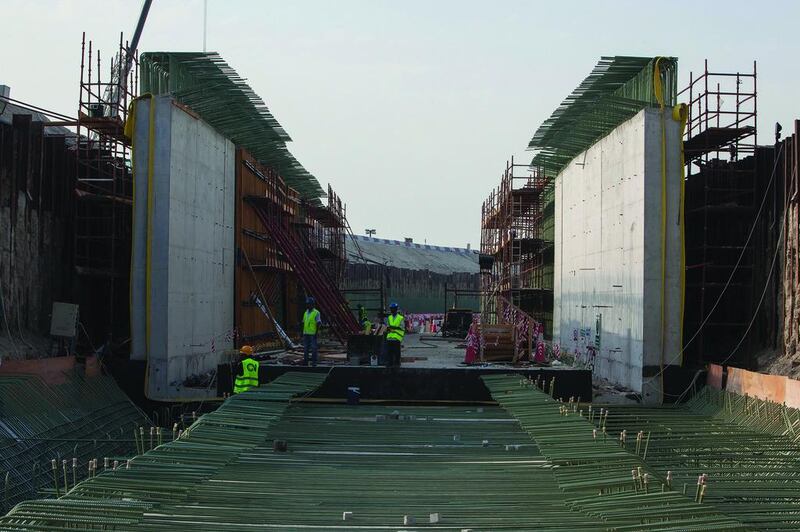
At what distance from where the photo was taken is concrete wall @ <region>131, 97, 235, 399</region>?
17438 millimetres

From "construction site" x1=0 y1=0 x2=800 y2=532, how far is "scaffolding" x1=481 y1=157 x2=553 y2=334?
17.6 feet

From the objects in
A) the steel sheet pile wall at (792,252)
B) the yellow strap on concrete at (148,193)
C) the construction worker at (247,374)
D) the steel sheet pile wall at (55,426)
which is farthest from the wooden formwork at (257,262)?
the steel sheet pile wall at (792,252)

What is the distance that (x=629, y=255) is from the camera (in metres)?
18.3

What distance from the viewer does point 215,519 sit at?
679 cm

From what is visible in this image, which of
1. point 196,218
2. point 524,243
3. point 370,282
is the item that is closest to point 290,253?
point 196,218

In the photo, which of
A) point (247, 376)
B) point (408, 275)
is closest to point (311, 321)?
point (247, 376)

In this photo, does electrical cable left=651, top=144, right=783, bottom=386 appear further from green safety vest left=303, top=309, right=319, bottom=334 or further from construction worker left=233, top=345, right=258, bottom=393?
construction worker left=233, top=345, right=258, bottom=393

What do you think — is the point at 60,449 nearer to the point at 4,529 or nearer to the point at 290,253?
the point at 4,529

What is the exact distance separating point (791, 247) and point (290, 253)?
14.4 m

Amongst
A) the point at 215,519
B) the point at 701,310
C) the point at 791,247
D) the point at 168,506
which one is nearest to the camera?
the point at 215,519

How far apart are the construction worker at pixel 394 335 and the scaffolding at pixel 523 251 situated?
12.7 meters

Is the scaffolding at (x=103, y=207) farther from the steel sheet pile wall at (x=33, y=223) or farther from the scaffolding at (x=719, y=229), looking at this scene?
the scaffolding at (x=719, y=229)

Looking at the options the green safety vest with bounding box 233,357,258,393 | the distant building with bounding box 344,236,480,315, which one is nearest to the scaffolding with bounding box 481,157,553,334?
the distant building with bounding box 344,236,480,315

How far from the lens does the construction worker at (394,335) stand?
A: 58.3ft
